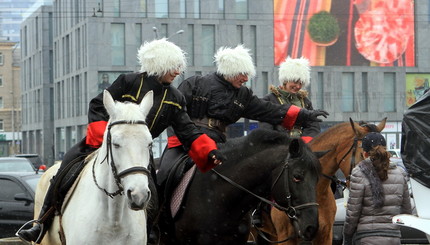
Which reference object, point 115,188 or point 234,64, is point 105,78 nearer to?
point 234,64

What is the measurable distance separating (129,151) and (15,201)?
12.2 metres

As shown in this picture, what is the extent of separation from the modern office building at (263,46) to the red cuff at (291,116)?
5405cm

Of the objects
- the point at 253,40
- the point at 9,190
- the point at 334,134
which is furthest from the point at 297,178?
the point at 253,40

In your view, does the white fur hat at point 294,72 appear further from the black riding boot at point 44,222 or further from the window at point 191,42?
the window at point 191,42

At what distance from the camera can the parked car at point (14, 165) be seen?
26.2 meters

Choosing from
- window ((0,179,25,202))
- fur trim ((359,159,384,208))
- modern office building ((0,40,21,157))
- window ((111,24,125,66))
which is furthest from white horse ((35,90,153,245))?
modern office building ((0,40,21,157))

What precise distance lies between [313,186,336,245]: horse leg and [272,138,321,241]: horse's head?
140 cm

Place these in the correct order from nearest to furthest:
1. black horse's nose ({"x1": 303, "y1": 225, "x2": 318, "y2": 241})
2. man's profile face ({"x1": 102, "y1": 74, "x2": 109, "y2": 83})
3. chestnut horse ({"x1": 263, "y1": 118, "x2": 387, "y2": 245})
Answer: black horse's nose ({"x1": 303, "y1": 225, "x2": 318, "y2": 241}), chestnut horse ({"x1": 263, "y1": 118, "x2": 387, "y2": 245}), man's profile face ({"x1": 102, "y1": 74, "x2": 109, "y2": 83})

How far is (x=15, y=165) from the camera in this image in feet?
87.4

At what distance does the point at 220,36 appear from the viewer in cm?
6756

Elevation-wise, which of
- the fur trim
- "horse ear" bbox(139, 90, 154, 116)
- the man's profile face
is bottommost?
the fur trim

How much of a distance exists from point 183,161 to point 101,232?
73.8 inches

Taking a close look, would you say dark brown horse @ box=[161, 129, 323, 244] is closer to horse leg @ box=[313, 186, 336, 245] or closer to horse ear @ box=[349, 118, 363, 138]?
horse leg @ box=[313, 186, 336, 245]

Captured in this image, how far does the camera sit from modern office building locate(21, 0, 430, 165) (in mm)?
65938
